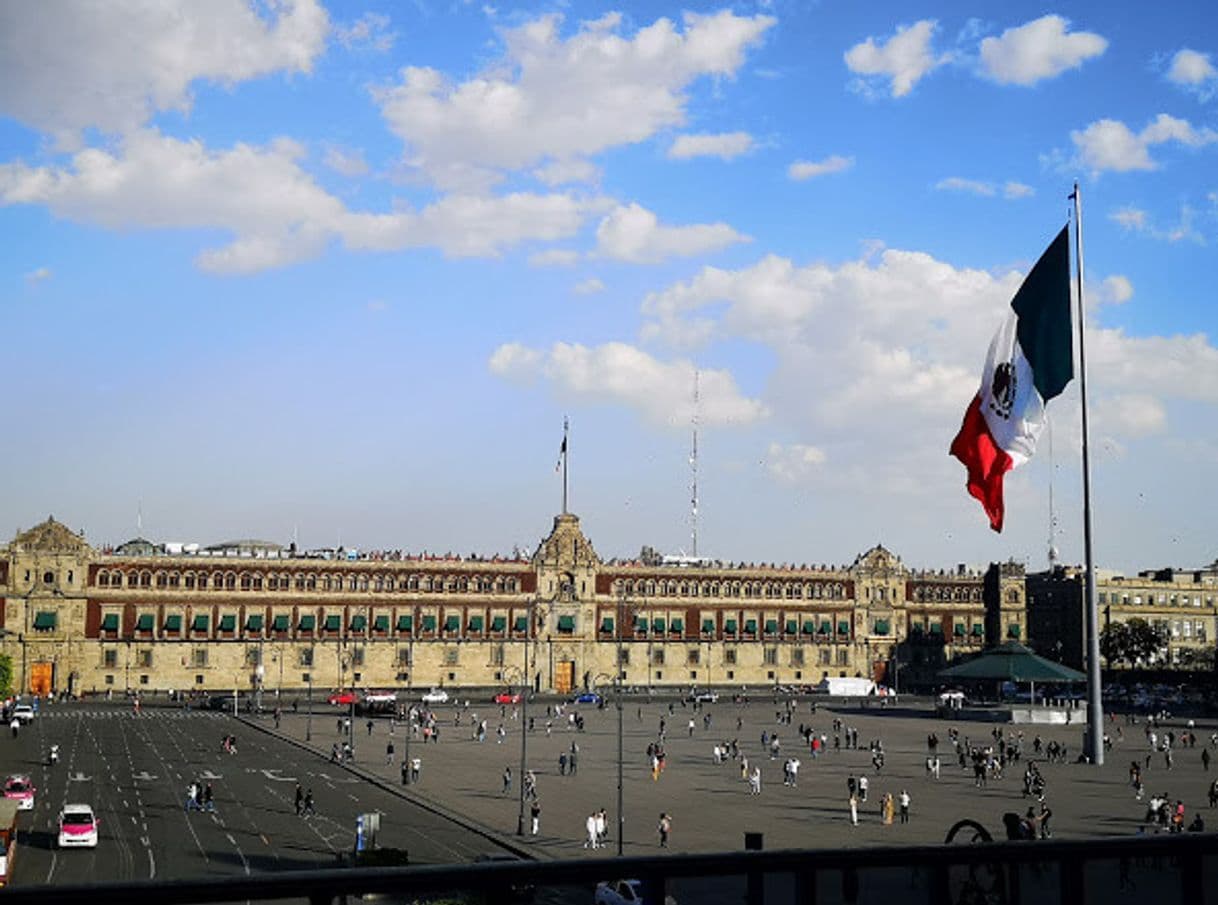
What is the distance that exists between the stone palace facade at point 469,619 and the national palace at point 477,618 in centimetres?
15

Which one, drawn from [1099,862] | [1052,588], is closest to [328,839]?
[1099,862]

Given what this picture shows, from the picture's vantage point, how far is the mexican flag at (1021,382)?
1080 inches

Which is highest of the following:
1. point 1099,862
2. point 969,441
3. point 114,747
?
point 969,441

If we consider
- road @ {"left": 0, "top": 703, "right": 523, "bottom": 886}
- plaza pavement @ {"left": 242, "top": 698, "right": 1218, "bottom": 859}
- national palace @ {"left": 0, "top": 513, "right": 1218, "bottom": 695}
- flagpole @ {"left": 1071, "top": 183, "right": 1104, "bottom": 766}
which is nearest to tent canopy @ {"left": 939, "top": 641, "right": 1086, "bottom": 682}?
plaza pavement @ {"left": 242, "top": 698, "right": 1218, "bottom": 859}

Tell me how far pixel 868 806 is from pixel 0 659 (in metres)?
69.0

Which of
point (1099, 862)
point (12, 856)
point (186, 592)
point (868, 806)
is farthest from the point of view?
point (186, 592)

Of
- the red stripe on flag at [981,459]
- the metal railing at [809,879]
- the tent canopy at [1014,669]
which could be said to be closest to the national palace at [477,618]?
the tent canopy at [1014,669]

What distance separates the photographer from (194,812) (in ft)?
151

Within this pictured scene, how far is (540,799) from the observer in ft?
167

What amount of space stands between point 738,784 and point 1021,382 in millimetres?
33161

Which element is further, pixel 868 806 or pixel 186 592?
pixel 186 592

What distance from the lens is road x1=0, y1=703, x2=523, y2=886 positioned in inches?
1415

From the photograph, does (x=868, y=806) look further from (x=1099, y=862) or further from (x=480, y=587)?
(x=480, y=587)

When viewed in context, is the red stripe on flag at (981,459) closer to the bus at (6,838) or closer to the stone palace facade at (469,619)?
the bus at (6,838)
